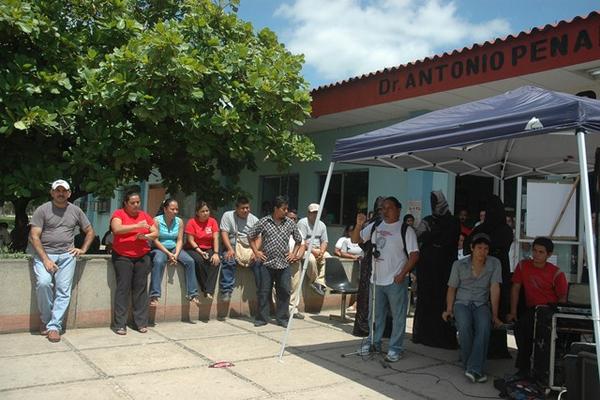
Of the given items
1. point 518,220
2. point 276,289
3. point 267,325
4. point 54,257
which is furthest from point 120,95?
point 518,220

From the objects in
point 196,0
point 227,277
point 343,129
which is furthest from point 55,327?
point 343,129

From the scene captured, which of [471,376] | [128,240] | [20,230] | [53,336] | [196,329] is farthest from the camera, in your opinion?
[20,230]

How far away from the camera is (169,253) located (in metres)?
7.11

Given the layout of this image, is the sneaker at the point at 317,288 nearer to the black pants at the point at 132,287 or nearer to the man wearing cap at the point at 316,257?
the man wearing cap at the point at 316,257

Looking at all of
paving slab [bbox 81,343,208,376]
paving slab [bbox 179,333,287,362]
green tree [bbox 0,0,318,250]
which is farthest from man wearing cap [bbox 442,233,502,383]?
green tree [bbox 0,0,318,250]

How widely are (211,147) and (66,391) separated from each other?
4.59m

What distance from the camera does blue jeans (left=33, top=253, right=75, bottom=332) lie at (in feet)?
20.2

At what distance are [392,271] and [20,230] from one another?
21.3ft

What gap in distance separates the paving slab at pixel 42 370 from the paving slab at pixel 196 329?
1.40 meters

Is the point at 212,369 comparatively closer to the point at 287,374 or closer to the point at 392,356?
the point at 287,374

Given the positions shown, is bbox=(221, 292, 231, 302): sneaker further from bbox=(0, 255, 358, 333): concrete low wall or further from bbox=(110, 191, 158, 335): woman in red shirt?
bbox=(110, 191, 158, 335): woman in red shirt

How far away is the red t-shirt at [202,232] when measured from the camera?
7547 mm

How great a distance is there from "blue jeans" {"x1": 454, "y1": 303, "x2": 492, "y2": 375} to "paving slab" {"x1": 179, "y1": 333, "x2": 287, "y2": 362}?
2027mm

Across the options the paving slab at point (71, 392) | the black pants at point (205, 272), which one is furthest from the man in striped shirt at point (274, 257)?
the paving slab at point (71, 392)
